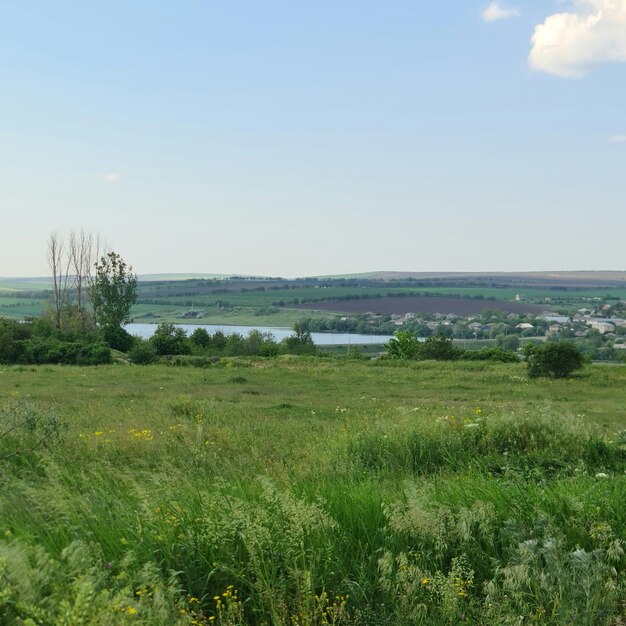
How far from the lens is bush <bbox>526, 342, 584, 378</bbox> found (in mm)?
29359

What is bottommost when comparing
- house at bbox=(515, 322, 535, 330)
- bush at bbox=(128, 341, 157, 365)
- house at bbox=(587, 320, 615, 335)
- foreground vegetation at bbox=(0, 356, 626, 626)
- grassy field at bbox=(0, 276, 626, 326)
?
house at bbox=(587, 320, 615, 335)

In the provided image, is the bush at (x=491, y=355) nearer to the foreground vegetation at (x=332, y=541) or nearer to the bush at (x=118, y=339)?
the bush at (x=118, y=339)

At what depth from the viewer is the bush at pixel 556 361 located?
1156 inches

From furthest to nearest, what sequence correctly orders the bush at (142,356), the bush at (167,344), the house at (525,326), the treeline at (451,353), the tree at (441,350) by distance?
the house at (525,326)
the bush at (167,344)
the tree at (441,350)
the treeline at (451,353)
the bush at (142,356)

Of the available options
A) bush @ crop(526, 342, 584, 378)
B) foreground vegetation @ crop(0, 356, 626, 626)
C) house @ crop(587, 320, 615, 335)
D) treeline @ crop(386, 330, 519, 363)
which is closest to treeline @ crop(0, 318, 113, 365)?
treeline @ crop(386, 330, 519, 363)

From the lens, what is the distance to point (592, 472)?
25.8ft

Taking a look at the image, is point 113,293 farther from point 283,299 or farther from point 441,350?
point 283,299

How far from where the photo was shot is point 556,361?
2936 centimetres

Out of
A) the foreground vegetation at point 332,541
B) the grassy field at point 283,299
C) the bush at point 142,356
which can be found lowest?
the grassy field at point 283,299

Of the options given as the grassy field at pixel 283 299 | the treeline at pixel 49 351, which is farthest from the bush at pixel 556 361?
the grassy field at pixel 283 299

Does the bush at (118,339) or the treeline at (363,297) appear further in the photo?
the treeline at (363,297)

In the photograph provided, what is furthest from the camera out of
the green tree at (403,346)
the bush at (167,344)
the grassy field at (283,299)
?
the grassy field at (283,299)

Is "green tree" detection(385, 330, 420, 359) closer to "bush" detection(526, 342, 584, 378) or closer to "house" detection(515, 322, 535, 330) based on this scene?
"bush" detection(526, 342, 584, 378)

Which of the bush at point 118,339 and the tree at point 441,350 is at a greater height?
the bush at point 118,339
